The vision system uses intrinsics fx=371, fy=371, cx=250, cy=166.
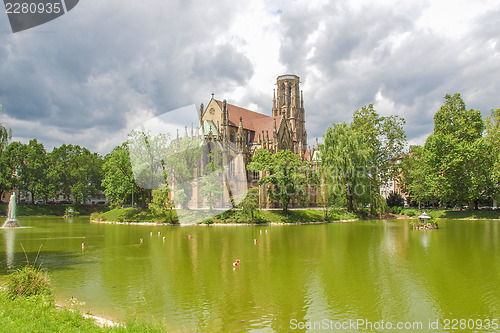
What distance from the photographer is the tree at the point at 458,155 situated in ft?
176

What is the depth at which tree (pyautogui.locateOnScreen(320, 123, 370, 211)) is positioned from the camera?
1950 inches

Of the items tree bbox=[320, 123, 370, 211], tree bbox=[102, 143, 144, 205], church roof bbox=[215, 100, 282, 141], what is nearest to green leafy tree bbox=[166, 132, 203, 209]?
tree bbox=[102, 143, 144, 205]

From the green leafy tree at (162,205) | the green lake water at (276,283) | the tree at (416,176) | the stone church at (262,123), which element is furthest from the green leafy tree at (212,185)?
the tree at (416,176)

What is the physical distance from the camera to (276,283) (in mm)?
14625

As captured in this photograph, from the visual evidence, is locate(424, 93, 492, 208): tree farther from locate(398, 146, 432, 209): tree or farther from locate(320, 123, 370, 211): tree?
locate(320, 123, 370, 211): tree

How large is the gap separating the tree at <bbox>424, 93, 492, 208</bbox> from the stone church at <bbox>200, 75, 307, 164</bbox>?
26.4 meters

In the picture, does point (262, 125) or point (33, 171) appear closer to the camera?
point (33, 171)

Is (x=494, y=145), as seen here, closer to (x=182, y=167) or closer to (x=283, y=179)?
(x=283, y=179)

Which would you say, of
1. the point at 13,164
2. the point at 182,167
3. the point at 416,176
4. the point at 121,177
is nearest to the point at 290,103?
the point at 416,176

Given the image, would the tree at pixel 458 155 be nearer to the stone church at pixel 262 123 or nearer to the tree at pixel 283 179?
the tree at pixel 283 179

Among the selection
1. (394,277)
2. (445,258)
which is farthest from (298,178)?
(394,277)

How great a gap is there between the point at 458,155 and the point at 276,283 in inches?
1925

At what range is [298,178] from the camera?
48.9 m

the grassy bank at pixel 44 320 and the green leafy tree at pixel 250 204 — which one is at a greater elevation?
the green leafy tree at pixel 250 204
